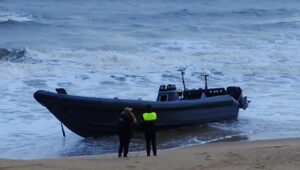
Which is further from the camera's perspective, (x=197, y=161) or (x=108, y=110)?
(x=108, y=110)

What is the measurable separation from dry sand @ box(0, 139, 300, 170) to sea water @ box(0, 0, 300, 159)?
5.62 ft

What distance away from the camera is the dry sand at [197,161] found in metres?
11.9

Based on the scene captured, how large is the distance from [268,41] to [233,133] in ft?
69.4

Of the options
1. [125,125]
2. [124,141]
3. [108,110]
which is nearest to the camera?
[125,125]

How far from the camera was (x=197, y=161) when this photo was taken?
12.4 metres

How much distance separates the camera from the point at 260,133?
16.7 meters

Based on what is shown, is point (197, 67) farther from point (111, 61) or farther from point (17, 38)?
point (17, 38)

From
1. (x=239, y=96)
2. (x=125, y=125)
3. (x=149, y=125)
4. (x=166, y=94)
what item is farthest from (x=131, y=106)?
(x=239, y=96)

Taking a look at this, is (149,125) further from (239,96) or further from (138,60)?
(138,60)

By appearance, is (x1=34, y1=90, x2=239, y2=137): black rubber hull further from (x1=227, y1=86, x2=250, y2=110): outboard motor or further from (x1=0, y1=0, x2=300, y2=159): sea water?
(x1=227, y1=86, x2=250, y2=110): outboard motor

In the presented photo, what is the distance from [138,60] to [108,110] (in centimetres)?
1363

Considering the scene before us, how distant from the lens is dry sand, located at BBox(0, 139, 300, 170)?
11.9 meters

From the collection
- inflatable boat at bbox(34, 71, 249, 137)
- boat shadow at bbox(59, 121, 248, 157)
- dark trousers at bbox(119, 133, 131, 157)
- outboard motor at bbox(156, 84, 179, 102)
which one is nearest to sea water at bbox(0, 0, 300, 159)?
boat shadow at bbox(59, 121, 248, 157)

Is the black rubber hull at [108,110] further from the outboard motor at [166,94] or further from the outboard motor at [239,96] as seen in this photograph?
the outboard motor at [239,96]
